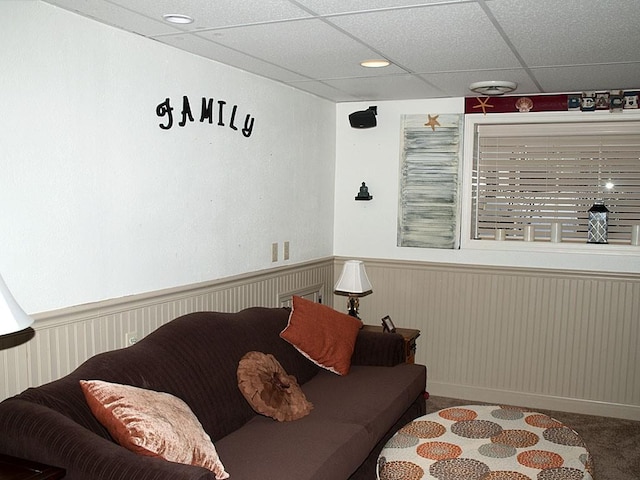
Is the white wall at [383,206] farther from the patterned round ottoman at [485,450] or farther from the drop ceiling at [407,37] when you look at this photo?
the patterned round ottoman at [485,450]

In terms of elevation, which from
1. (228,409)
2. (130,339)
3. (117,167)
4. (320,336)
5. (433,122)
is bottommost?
(228,409)

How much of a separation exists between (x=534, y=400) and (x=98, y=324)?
341 cm

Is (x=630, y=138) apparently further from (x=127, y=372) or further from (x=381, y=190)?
(x=127, y=372)

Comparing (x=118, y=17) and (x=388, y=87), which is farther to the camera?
(x=388, y=87)

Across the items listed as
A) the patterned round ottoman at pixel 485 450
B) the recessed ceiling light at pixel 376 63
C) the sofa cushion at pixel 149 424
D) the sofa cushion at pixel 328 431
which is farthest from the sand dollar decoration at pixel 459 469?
the recessed ceiling light at pixel 376 63

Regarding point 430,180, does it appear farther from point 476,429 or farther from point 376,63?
point 476,429

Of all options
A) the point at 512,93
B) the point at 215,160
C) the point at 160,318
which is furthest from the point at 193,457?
the point at 512,93

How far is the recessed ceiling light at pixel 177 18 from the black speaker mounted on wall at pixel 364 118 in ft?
7.95

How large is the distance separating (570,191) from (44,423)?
3.99m

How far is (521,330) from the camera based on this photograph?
4.74 m

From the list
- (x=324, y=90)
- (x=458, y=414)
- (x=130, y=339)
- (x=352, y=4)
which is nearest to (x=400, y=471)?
(x=458, y=414)

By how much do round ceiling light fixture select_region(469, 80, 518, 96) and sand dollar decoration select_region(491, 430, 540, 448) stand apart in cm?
224

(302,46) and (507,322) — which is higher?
(302,46)

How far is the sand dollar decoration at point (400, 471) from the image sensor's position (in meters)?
2.58
